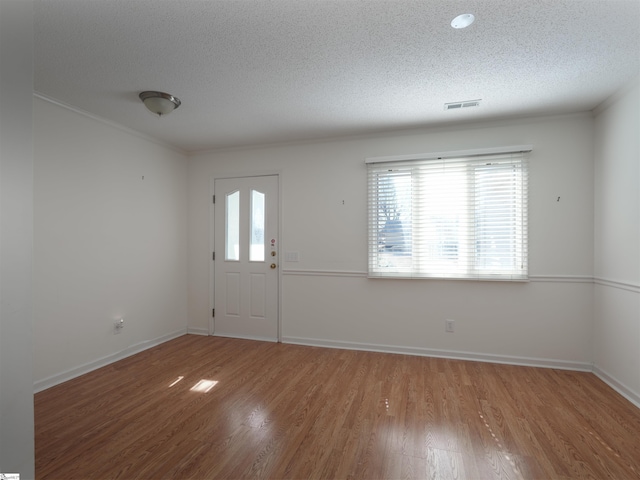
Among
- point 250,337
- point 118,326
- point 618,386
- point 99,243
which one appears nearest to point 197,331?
point 250,337

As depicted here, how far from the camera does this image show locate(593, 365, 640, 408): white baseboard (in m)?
2.60

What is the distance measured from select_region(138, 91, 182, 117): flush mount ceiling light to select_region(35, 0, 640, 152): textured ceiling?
75 millimetres

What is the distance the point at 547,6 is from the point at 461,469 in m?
2.63

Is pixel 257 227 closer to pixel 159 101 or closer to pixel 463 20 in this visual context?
pixel 159 101

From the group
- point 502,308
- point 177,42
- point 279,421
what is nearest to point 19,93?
point 177,42

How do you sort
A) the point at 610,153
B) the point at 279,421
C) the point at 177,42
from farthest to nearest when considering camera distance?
the point at 610,153 → the point at 279,421 → the point at 177,42

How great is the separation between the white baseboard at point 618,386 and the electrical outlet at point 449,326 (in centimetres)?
132

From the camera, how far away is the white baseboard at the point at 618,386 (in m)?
2.60

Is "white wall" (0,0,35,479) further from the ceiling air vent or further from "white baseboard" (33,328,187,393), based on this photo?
the ceiling air vent

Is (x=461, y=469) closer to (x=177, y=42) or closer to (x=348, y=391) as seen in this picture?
(x=348, y=391)

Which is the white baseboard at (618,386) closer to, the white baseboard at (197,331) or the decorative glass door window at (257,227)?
Answer: the decorative glass door window at (257,227)

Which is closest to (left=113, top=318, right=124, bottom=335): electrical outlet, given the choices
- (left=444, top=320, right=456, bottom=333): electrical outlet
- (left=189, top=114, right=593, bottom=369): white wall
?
(left=189, top=114, right=593, bottom=369): white wall

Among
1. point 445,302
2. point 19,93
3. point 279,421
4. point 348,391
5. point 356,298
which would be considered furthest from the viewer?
point 356,298

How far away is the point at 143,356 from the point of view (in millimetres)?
3686
